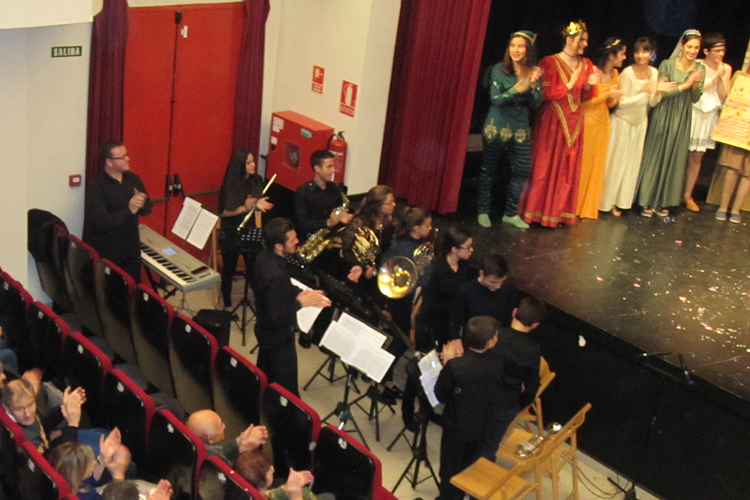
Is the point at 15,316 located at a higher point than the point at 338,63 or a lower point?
lower

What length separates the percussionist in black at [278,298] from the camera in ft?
18.0

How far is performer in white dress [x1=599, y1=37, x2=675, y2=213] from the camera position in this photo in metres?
8.00

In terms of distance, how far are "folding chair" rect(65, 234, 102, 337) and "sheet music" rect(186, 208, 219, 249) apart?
2.67ft

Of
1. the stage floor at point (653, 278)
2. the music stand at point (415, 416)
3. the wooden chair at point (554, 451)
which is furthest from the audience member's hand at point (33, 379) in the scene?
the stage floor at point (653, 278)

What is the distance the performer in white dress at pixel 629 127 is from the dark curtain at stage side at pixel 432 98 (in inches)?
56.2

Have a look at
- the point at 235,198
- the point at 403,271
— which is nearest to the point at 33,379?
the point at 403,271

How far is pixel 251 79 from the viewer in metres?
8.20

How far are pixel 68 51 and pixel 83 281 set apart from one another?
5.94 ft

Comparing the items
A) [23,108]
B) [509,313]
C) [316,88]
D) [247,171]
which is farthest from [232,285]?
[509,313]

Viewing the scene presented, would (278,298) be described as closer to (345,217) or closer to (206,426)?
(206,426)

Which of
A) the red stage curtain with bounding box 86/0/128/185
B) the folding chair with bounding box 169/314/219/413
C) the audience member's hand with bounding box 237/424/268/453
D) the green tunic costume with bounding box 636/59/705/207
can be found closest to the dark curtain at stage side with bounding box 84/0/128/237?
the red stage curtain with bounding box 86/0/128/185

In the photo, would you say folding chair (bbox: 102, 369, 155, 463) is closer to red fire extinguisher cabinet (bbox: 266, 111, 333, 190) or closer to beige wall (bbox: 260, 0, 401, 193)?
red fire extinguisher cabinet (bbox: 266, 111, 333, 190)

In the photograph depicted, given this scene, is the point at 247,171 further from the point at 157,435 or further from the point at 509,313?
the point at 157,435

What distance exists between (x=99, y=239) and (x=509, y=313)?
10.3 ft
